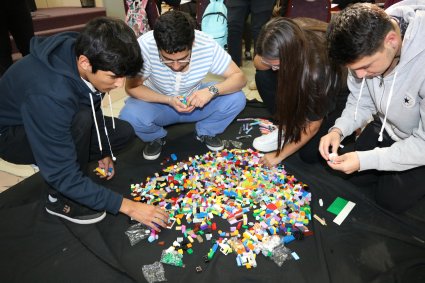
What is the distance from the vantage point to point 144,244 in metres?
1.50

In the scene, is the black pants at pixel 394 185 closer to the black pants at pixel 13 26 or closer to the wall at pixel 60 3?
the black pants at pixel 13 26

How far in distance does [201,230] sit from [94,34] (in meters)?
1.02

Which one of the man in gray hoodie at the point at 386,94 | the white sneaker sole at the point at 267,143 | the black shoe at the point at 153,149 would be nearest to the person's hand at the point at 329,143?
the man in gray hoodie at the point at 386,94

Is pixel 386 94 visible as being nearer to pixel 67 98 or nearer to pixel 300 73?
pixel 300 73

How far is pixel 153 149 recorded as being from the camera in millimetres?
2158

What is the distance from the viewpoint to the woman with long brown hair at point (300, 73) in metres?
1.50

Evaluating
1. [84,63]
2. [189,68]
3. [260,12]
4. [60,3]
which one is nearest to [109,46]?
[84,63]

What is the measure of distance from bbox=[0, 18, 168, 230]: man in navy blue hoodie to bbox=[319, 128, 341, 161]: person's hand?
0.87 m

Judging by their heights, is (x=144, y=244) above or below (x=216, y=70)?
below

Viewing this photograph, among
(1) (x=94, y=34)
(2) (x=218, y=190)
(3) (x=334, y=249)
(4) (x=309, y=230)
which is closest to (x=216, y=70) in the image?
(2) (x=218, y=190)

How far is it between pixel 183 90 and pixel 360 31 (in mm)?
1232

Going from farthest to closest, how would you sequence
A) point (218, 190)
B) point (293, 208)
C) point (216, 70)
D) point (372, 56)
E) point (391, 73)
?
point (216, 70) < point (218, 190) < point (293, 208) < point (391, 73) < point (372, 56)

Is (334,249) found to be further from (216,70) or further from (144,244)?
(216,70)

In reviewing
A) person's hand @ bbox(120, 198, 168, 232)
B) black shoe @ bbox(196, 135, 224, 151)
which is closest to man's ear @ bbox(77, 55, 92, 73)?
person's hand @ bbox(120, 198, 168, 232)
